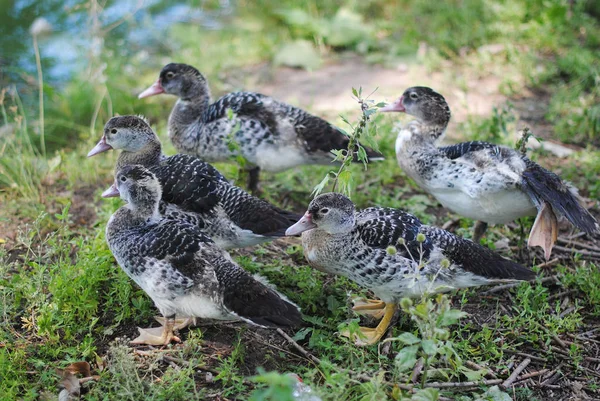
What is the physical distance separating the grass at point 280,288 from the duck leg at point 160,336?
9 centimetres

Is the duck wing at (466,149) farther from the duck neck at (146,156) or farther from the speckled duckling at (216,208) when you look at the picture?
the duck neck at (146,156)

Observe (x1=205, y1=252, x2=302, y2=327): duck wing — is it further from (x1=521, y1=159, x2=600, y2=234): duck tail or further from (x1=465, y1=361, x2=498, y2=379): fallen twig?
(x1=521, y1=159, x2=600, y2=234): duck tail

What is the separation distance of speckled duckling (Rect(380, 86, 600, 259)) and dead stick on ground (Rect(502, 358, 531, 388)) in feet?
2.83

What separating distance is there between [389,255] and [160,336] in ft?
5.12

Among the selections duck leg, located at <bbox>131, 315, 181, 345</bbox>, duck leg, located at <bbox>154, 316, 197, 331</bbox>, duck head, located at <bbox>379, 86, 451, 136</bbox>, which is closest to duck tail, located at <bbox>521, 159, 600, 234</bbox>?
duck head, located at <bbox>379, 86, 451, 136</bbox>

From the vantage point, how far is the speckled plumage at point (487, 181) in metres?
4.74

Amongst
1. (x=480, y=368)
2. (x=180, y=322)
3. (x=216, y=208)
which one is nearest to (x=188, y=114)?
(x=216, y=208)

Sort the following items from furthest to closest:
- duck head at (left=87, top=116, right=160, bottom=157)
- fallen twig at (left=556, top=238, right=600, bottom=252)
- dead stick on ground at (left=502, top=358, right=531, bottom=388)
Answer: fallen twig at (left=556, top=238, right=600, bottom=252), duck head at (left=87, top=116, right=160, bottom=157), dead stick on ground at (left=502, top=358, right=531, bottom=388)

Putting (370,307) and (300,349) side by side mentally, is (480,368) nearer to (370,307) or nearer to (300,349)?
(370,307)

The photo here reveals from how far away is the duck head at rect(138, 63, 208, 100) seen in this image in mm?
6199

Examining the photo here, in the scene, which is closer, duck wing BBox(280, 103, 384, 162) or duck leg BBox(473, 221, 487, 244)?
duck leg BBox(473, 221, 487, 244)

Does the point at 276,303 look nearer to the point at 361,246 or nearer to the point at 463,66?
the point at 361,246

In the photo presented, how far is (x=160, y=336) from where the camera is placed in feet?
13.8

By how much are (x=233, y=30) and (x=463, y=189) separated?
6449 mm
